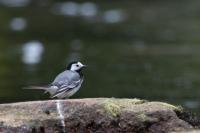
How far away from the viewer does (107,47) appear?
110 feet

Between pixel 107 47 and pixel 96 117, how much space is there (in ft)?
70.3

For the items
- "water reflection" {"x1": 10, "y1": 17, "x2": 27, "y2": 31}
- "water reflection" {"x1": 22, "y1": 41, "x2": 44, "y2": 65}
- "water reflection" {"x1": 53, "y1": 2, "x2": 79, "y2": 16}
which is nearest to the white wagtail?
"water reflection" {"x1": 22, "y1": 41, "x2": 44, "y2": 65}

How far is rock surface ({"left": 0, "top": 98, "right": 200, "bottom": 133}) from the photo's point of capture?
12.2 metres

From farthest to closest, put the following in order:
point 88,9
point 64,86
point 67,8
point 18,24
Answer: point 67,8 → point 88,9 → point 18,24 → point 64,86

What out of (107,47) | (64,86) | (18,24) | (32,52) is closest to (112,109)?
(64,86)

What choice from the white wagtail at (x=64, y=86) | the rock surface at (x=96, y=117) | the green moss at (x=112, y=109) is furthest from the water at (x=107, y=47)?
the green moss at (x=112, y=109)

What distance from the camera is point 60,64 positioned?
95.5 ft

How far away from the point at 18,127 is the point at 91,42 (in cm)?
2306

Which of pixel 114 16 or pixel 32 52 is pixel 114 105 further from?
pixel 114 16

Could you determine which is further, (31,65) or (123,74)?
(31,65)

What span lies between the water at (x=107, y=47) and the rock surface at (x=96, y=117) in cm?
757

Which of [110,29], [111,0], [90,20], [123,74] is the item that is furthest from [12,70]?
[111,0]

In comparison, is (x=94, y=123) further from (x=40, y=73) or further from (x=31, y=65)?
(x=31, y=65)

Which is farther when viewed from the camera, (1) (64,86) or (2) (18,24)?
(2) (18,24)
